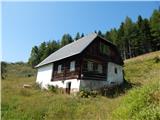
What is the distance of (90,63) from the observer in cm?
3117

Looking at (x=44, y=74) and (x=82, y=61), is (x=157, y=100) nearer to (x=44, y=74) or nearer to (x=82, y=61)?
(x=82, y=61)

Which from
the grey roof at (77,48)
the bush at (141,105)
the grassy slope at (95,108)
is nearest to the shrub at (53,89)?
the grey roof at (77,48)

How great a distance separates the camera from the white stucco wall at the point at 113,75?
3366 cm

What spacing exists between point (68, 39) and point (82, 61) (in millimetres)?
60749

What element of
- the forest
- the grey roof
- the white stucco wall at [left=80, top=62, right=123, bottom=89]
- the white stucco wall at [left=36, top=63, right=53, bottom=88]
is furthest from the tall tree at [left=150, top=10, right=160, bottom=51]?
the white stucco wall at [left=36, top=63, right=53, bottom=88]

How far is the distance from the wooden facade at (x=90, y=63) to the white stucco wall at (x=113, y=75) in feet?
2.43

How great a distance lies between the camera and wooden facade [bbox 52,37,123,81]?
29984mm

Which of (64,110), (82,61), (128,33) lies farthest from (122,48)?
(64,110)

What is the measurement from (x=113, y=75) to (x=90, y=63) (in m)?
5.23

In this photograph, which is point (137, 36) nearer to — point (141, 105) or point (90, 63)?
point (90, 63)

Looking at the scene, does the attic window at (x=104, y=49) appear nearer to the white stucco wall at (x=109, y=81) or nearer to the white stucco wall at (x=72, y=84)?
the white stucco wall at (x=109, y=81)

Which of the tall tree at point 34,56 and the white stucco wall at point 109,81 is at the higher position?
the tall tree at point 34,56

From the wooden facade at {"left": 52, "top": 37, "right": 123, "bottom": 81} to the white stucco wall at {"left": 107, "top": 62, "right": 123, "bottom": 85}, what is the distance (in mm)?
741

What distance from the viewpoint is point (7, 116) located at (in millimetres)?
15672
